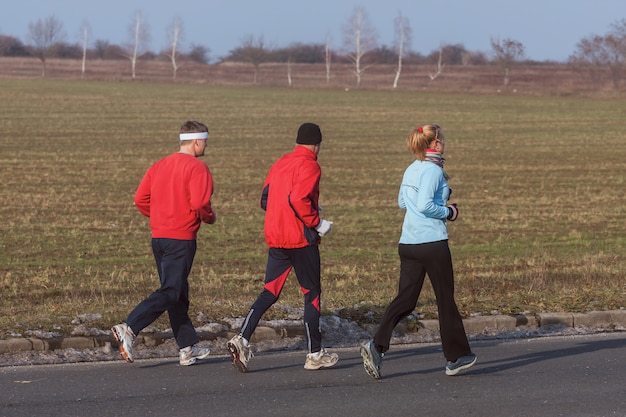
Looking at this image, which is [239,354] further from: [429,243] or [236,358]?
[429,243]

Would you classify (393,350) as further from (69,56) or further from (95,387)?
(69,56)

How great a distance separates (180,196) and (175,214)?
0.13 m

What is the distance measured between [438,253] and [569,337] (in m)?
2.28

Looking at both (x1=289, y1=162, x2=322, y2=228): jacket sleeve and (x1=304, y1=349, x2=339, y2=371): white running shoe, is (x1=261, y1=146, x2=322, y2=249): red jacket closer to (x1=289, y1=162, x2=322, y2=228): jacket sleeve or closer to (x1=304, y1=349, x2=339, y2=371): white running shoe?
(x1=289, y1=162, x2=322, y2=228): jacket sleeve

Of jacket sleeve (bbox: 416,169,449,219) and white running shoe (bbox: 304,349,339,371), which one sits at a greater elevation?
jacket sleeve (bbox: 416,169,449,219)

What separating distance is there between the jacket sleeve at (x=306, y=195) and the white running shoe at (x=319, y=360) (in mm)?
943

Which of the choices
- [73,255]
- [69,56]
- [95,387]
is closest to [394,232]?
[73,255]

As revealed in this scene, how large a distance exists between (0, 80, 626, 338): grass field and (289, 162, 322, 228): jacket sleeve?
7.40ft

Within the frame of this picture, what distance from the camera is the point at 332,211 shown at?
21844mm

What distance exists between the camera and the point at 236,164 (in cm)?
3109

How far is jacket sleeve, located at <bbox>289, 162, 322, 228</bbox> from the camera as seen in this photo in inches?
302

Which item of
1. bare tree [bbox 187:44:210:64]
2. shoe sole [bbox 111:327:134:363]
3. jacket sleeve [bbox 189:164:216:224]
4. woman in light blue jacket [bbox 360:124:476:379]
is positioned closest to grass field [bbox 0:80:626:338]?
shoe sole [bbox 111:327:134:363]

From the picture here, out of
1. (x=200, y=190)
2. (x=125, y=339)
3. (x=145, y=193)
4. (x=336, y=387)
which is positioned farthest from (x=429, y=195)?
(x=125, y=339)

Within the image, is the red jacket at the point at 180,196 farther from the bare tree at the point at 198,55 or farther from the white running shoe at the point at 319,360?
the bare tree at the point at 198,55
